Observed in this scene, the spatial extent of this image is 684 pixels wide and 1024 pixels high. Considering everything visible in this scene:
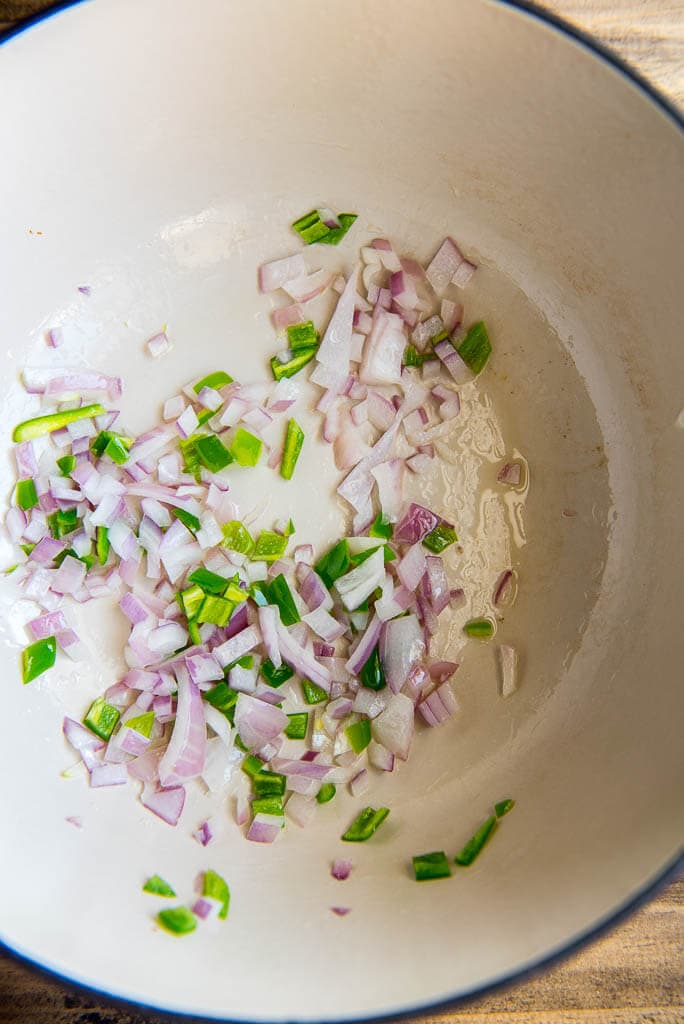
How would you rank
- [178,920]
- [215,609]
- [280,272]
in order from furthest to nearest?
[280,272] < [215,609] < [178,920]

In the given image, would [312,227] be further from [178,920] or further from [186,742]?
[178,920]

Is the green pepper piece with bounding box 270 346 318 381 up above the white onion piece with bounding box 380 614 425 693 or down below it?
above

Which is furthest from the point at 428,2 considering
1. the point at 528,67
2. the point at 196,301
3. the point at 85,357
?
the point at 85,357

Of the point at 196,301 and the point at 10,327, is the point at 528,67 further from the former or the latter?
the point at 10,327

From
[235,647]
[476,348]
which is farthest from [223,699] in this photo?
[476,348]

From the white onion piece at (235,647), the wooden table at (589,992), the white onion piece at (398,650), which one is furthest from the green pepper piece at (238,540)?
the wooden table at (589,992)

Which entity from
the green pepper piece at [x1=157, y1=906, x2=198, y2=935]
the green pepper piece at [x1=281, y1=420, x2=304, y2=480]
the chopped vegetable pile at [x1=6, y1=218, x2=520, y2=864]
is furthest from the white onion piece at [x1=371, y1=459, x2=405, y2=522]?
the green pepper piece at [x1=157, y1=906, x2=198, y2=935]

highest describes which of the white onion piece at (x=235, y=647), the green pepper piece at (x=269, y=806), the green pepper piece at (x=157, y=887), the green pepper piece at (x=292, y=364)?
the green pepper piece at (x=292, y=364)

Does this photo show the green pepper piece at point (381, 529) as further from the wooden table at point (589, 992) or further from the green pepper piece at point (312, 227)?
the wooden table at point (589, 992)

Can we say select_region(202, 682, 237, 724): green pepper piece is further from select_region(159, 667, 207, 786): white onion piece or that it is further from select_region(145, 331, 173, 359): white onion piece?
select_region(145, 331, 173, 359): white onion piece
